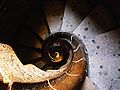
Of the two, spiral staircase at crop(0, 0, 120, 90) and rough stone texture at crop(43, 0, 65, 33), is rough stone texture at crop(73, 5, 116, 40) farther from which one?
rough stone texture at crop(43, 0, 65, 33)

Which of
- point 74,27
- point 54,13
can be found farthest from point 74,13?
point 54,13

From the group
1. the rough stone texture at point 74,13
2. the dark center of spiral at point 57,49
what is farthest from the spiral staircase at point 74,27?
the dark center of spiral at point 57,49

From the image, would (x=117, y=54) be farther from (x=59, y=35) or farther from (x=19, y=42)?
(x=19, y=42)

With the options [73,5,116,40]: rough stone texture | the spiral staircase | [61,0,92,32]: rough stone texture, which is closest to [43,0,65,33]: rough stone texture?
the spiral staircase

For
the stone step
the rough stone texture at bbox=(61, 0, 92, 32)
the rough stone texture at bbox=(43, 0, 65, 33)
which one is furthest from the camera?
the rough stone texture at bbox=(43, 0, 65, 33)

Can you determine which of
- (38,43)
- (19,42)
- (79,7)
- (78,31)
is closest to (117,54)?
(78,31)

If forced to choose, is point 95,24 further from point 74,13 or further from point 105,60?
point 105,60

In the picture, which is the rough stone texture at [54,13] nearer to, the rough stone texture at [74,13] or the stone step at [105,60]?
the rough stone texture at [74,13]
